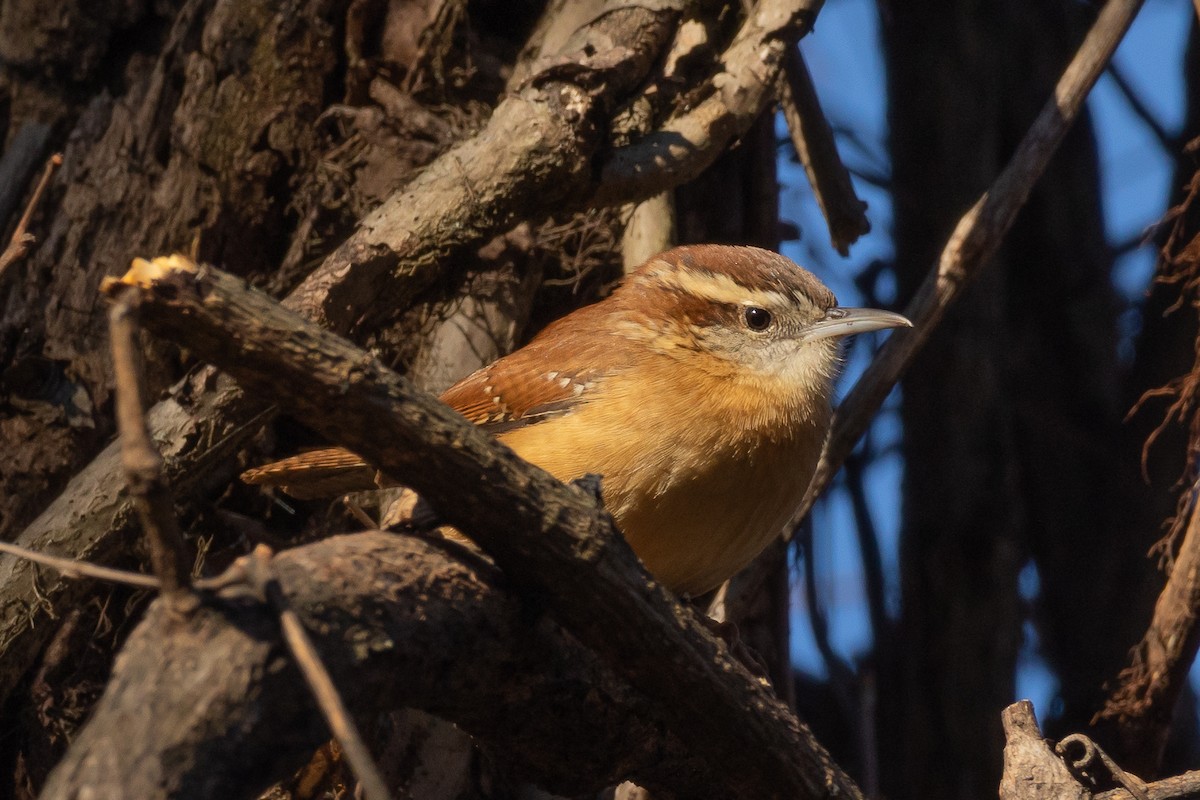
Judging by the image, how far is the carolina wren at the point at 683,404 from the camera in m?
3.50

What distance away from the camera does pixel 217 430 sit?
388 cm

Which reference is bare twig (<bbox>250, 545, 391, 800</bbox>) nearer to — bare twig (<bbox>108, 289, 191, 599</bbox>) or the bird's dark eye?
bare twig (<bbox>108, 289, 191, 599</bbox>)

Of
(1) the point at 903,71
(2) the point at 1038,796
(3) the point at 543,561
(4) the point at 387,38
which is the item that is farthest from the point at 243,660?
(1) the point at 903,71

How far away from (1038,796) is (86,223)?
10.8 feet

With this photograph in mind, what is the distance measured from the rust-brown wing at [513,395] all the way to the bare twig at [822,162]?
122cm

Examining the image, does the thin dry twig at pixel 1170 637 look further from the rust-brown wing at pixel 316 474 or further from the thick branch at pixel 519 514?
the rust-brown wing at pixel 316 474

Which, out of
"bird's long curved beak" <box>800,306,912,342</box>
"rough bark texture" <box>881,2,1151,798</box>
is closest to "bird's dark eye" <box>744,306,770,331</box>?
"bird's long curved beak" <box>800,306,912,342</box>

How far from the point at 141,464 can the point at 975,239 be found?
3.30m

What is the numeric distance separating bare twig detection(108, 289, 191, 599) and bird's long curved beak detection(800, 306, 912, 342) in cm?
259

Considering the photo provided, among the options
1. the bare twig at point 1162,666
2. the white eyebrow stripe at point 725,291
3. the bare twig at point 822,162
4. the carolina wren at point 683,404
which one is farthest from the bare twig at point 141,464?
the bare twig at point 822,162

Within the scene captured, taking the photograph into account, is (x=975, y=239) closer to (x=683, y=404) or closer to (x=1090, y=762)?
(x=683, y=404)

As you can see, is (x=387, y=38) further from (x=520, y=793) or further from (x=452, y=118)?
(x=520, y=793)

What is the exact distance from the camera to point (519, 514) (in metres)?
2.32

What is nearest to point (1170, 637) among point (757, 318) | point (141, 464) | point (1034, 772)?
point (1034, 772)
